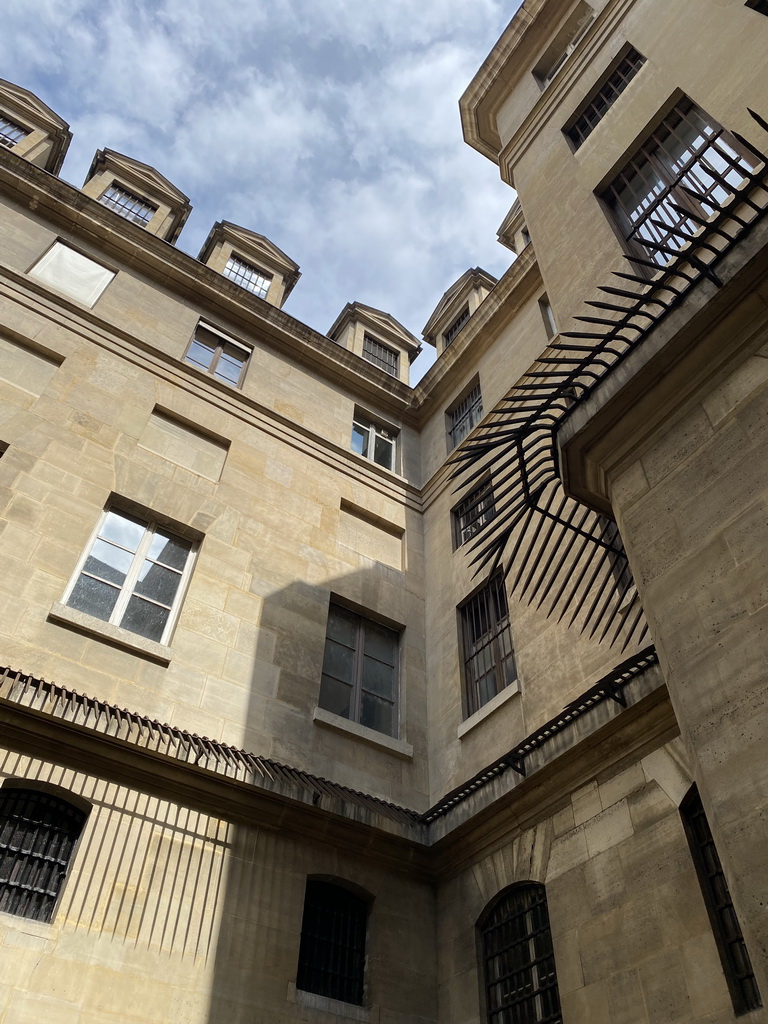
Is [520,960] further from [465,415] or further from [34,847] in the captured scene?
[465,415]

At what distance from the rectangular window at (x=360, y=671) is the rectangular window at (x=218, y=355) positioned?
6036 millimetres

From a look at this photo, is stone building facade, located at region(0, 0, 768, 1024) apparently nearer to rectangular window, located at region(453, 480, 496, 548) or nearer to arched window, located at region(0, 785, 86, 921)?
arched window, located at region(0, 785, 86, 921)

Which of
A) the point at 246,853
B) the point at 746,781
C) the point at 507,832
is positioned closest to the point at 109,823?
the point at 246,853

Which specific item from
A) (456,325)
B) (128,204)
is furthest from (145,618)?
(456,325)

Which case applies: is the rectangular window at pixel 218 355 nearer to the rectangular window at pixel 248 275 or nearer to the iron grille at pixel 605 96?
the rectangular window at pixel 248 275

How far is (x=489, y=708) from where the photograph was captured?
1217 centimetres

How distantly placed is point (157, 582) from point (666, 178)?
32.3 ft

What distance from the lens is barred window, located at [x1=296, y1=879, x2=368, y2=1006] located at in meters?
9.96

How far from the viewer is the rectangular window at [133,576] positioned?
11.8 meters

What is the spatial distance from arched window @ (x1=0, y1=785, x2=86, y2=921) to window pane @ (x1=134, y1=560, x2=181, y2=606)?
11.8 feet

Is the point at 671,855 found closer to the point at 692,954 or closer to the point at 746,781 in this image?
the point at 692,954

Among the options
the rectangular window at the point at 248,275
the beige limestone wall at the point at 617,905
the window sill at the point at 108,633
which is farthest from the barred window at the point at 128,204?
the beige limestone wall at the point at 617,905

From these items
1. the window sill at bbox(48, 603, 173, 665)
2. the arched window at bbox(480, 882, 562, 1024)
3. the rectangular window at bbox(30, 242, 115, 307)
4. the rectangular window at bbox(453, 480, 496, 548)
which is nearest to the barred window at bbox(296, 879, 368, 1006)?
the arched window at bbox(480, 882, 562, 1024)

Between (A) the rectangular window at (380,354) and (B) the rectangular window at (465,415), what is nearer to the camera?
(B) the rectangular window at (465,415)
